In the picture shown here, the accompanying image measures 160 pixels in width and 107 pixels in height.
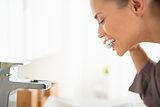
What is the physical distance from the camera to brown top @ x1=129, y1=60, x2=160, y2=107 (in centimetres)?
83

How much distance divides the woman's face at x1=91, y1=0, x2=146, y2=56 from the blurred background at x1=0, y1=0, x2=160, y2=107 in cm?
48

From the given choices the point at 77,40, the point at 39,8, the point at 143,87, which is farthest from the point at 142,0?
the point at 77,40

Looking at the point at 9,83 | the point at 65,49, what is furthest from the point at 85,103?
the point at 65,49

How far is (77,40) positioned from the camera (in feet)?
7.50

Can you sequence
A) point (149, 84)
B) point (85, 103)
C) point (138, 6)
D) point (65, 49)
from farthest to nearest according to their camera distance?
point (65, 49) < point (85, 103) < point (149, 84) < point (138, 6)

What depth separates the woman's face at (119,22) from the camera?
62 centimetres

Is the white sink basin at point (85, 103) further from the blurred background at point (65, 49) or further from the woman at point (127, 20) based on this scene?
the woman at point (127, 20)

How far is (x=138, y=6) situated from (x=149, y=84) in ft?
1.20

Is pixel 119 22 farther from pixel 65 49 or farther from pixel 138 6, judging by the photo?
pixel 65 49

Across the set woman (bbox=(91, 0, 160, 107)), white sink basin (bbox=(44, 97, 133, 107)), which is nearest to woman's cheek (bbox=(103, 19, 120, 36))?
woman (bbox=(91, 0, 160, 107))

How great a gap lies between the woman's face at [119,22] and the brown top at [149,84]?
0.22 meters

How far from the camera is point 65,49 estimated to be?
2.12 metres

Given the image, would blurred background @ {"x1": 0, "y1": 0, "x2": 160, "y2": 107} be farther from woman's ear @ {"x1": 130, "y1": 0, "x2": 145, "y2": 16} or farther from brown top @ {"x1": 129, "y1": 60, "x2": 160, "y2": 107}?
woman's ear @ {"x1": 130, "y1": 0, "x2": 145, "y2": 16}

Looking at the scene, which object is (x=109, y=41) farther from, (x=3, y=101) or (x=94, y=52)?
(x=94, y=52)
